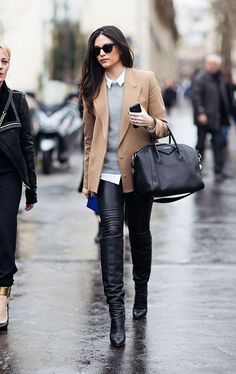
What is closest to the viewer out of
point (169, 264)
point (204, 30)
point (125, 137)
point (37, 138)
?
point (125, 137)

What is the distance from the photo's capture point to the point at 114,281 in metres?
5.53

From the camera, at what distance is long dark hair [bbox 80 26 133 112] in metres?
5.64

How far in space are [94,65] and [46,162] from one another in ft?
32.7

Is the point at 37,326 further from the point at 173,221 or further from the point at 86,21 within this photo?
the point at 86,21

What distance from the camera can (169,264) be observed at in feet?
25.6

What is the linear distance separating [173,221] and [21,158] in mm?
4893

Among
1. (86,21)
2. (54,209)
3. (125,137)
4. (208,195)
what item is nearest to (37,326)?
→ (125,137)

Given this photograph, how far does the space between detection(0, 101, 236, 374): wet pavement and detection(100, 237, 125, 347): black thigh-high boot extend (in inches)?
4.8

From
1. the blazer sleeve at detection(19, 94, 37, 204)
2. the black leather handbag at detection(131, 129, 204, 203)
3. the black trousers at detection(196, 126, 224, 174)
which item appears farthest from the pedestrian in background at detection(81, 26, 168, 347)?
the black trousers at detection(196, 126, 224, 174)

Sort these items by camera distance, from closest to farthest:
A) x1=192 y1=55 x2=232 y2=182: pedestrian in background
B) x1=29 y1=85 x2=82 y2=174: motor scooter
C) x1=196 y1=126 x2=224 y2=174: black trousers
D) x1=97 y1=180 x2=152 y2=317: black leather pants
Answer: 1. x1=97 y1=180 x2=152 y2=317: black leather pants
2. x1=192 y1=55 x2=232 y2=182: pedestrian in background
3. x1=196 y1=126 x2=224 y2=174: black trousers
4. x1=29 y1=85 x2=82 y2=174: motor scooter

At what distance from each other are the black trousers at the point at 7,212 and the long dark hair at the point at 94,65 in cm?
62

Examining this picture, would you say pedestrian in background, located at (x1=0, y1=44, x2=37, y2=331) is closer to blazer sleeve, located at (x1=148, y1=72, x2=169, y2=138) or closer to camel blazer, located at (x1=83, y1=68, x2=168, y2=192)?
camel blazer, located at (x1=83, y1=68, x2=168, y2=192)

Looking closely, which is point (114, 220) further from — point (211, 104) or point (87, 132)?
point (211, 104)

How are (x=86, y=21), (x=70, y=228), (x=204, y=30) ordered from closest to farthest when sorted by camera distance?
(x=70, y=228) → (x=86, y=21) → (x=204, y=30)
